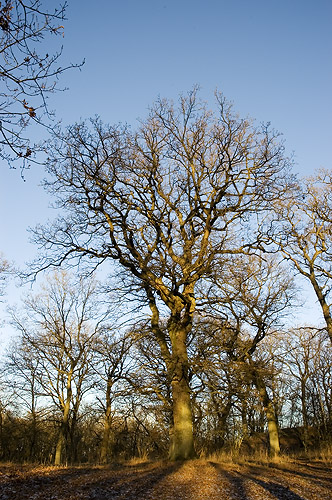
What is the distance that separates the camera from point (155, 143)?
1327 centimetres

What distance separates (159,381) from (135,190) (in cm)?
642

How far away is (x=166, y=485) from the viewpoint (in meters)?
7.24

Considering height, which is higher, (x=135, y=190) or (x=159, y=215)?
(x=135, y=190)

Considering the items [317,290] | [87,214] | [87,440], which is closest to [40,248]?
[87,214]

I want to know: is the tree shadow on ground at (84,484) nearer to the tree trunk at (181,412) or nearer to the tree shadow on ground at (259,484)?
the tree shadow on ground at (259,484)

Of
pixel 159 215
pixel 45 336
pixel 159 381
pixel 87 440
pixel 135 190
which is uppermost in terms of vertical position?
pixel 135 190

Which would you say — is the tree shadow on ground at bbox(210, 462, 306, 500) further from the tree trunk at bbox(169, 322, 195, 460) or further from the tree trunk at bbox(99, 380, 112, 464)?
the tree trunk at bbox(99, 380, 112, 464)

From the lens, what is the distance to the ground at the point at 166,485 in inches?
242

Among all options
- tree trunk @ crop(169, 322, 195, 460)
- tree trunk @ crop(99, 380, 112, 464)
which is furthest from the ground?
tree trunk @ crop(99, 380, 112, 464)

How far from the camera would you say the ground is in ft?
20.2

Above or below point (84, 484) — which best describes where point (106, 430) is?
above

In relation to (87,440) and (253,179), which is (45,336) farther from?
(87,440)

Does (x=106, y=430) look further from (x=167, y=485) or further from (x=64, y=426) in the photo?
(x=167, y=485)

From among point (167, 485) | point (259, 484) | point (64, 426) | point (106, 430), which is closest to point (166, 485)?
point (167, 485)
